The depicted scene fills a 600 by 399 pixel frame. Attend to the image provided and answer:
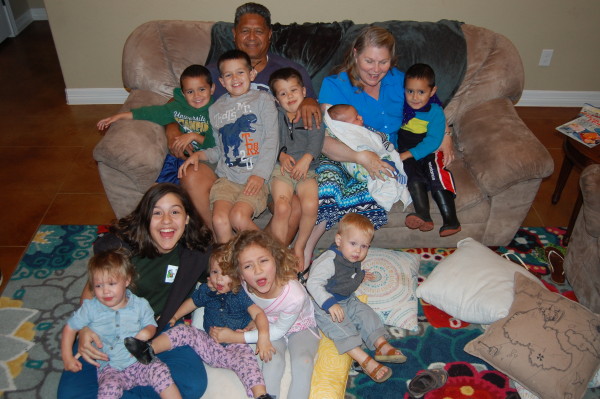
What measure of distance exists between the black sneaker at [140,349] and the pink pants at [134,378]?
35 mm

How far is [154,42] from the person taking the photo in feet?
9.95

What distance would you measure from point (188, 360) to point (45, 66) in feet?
13.9

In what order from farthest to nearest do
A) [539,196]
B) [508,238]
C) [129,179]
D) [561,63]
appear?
1. [561,63]
2. [539,196]
3. [508,238]
4. [129,179]

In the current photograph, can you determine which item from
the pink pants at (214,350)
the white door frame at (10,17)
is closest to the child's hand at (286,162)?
the pink pants at (214,350)

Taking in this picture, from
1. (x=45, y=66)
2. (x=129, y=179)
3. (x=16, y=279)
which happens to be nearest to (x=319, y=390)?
(x=129, y=179)

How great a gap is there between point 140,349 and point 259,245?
2.14ft

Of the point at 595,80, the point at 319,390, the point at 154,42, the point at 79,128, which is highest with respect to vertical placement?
the point at 154,42

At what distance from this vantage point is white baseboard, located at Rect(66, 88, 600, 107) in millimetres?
4398

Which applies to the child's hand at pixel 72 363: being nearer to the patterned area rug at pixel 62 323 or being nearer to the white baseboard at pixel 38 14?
the patterned area rug at pixel 62 323

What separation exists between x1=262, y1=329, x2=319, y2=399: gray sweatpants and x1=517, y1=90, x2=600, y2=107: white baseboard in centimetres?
336

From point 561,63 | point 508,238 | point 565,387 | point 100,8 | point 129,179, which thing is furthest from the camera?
point 561,63

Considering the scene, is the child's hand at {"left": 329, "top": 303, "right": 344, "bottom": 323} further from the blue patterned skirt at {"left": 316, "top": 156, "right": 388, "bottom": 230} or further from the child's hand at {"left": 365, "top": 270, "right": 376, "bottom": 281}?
the blue patterned skirt at {"left": 316, "top": 156, "right": 388, "bottom": 230}

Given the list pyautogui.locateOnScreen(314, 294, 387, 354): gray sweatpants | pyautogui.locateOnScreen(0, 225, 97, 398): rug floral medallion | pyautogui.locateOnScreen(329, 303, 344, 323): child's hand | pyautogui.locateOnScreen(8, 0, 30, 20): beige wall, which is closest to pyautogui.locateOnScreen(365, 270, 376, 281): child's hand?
pyautogui.locateOnScreen(314, 294, 387, 354): gray sweatpants

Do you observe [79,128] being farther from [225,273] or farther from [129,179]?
[225,273]
